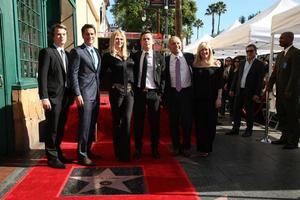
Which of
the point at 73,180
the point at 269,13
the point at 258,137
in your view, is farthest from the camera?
the point at 269,13

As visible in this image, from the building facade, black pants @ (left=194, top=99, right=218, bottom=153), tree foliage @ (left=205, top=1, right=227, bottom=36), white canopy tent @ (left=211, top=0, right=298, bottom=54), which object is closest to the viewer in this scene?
the building facade

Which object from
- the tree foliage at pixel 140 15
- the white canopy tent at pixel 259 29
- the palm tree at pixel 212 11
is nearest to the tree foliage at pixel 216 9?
the palm tree at pixel 212 11

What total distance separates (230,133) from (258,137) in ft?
1.91

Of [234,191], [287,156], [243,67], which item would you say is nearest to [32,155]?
[234,191]

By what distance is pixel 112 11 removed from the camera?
48.1 metres

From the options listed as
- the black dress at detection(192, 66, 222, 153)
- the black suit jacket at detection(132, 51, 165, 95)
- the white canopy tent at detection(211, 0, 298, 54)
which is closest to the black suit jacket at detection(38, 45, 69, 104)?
the black suit jacket at detection(132, 51, 165, 95)

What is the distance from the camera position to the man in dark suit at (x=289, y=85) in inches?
259

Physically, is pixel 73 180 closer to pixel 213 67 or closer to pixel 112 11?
pixel 213 67

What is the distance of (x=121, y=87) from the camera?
5.56 m

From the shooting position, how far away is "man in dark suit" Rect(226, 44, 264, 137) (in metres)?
7.89

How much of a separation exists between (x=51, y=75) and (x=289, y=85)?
3861 mm

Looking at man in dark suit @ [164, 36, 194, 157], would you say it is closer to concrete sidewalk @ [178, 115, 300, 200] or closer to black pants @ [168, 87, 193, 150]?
black pants @ [168, 87, 193, 150]

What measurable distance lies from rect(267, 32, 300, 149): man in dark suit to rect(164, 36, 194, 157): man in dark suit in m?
1.82

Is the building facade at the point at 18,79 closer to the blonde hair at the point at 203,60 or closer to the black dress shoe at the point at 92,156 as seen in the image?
the black dress shoe at the point at 92,156
